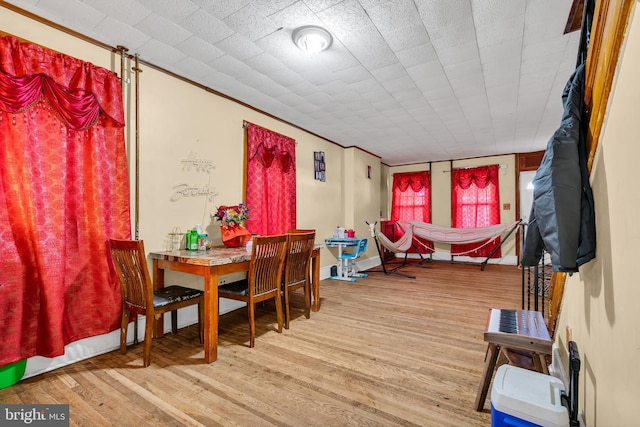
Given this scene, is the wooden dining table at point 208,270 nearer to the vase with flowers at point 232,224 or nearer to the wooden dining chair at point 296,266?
the wooden dining chair at point 296,266

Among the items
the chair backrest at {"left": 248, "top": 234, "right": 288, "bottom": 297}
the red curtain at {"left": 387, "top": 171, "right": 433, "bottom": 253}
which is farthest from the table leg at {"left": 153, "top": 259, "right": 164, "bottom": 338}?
the red curtain at {"left": 387, "top": 171, "right": 433, "bottom": 253}

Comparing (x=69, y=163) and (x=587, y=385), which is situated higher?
(x=69, y=163)

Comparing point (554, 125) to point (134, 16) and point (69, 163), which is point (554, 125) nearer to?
point (134, 16)

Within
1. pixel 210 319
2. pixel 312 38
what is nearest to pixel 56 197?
pixel 210 319

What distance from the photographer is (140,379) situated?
1.87 meters

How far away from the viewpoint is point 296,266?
9.40 feet

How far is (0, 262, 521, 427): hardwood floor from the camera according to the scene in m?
1.54

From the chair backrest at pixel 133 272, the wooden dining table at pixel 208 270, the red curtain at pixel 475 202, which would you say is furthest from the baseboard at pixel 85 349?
the red curtain at pixel 475 202

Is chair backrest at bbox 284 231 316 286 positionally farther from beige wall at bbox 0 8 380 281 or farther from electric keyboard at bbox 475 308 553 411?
electric keyboard at bbox 475 308 553 411

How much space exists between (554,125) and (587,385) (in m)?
4.26

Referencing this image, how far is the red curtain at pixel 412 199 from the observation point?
6.95m

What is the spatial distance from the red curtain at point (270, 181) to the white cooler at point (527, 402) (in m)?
2.77

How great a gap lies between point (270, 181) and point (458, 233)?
13.0 ft

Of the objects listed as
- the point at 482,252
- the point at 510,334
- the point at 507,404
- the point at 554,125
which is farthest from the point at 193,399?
the point at 482,252
